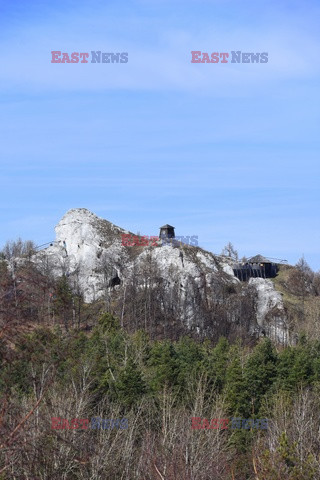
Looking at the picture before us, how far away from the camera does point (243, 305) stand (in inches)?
4235

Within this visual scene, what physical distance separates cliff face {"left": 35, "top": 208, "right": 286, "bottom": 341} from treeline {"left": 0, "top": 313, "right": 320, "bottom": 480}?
35.1 m

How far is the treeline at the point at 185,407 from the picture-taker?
25031mm

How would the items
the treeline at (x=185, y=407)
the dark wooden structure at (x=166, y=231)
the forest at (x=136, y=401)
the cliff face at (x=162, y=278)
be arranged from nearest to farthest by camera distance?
the forest at (x=136, y=401) → the treeline at (x=185, y=407) → the cliff face at (x=162, y=278) → the dark wooden structure at (x=166, y=231)

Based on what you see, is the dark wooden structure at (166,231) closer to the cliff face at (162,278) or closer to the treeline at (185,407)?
the cliff face at (162,278)

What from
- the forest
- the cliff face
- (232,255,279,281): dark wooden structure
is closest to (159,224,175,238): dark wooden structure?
the cliff face

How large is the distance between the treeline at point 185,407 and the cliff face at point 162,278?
35128 millimetres

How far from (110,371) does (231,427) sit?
8551mm

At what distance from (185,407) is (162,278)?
62.2 m

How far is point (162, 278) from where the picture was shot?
4279 inches

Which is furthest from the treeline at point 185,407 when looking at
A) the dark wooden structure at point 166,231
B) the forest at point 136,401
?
the dark wooden structure at point 166,231

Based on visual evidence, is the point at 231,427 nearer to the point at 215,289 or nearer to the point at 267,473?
the point at 267,473

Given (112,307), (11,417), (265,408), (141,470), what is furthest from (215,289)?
(11,417)

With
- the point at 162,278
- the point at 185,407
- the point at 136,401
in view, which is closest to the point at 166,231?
the point at 162,278

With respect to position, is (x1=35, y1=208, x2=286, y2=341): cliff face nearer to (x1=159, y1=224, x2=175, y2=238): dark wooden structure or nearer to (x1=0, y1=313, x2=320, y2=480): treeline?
(x1=159, y1=224, x2=175, y2=238): dark wooden structure
